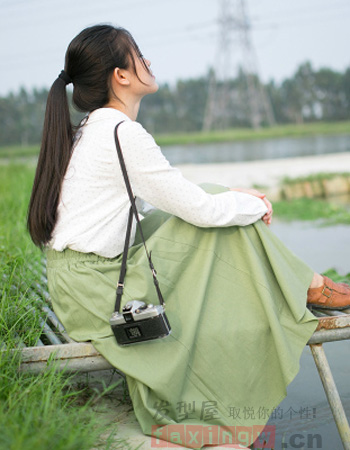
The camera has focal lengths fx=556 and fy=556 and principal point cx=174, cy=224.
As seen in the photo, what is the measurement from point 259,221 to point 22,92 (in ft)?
Answer: 105

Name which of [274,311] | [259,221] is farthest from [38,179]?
[274,311]

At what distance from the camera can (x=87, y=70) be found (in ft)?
5.44

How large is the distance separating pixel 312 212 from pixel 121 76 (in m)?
3.84

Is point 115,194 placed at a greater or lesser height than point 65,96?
lesser

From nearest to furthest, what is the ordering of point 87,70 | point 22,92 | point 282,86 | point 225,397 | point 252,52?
point 225,397 → point 87,70 → point 252,52 → point 22,92 → point 282,86

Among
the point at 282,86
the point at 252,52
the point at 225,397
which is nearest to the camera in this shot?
the point at 225,397

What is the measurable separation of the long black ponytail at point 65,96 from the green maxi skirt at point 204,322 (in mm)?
142

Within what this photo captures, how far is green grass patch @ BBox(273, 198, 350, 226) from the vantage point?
487cm

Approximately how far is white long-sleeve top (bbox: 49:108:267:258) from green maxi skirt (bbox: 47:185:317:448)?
0.06 metres

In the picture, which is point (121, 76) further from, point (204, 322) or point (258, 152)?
point (258, 152)

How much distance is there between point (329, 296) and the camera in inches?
69.8

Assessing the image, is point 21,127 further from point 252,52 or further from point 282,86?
point 282,86

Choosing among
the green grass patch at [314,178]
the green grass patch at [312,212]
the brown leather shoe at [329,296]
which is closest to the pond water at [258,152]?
the green grass patch at [314,178]

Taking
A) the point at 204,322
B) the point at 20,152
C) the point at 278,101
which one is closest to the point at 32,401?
the point at 204,322
